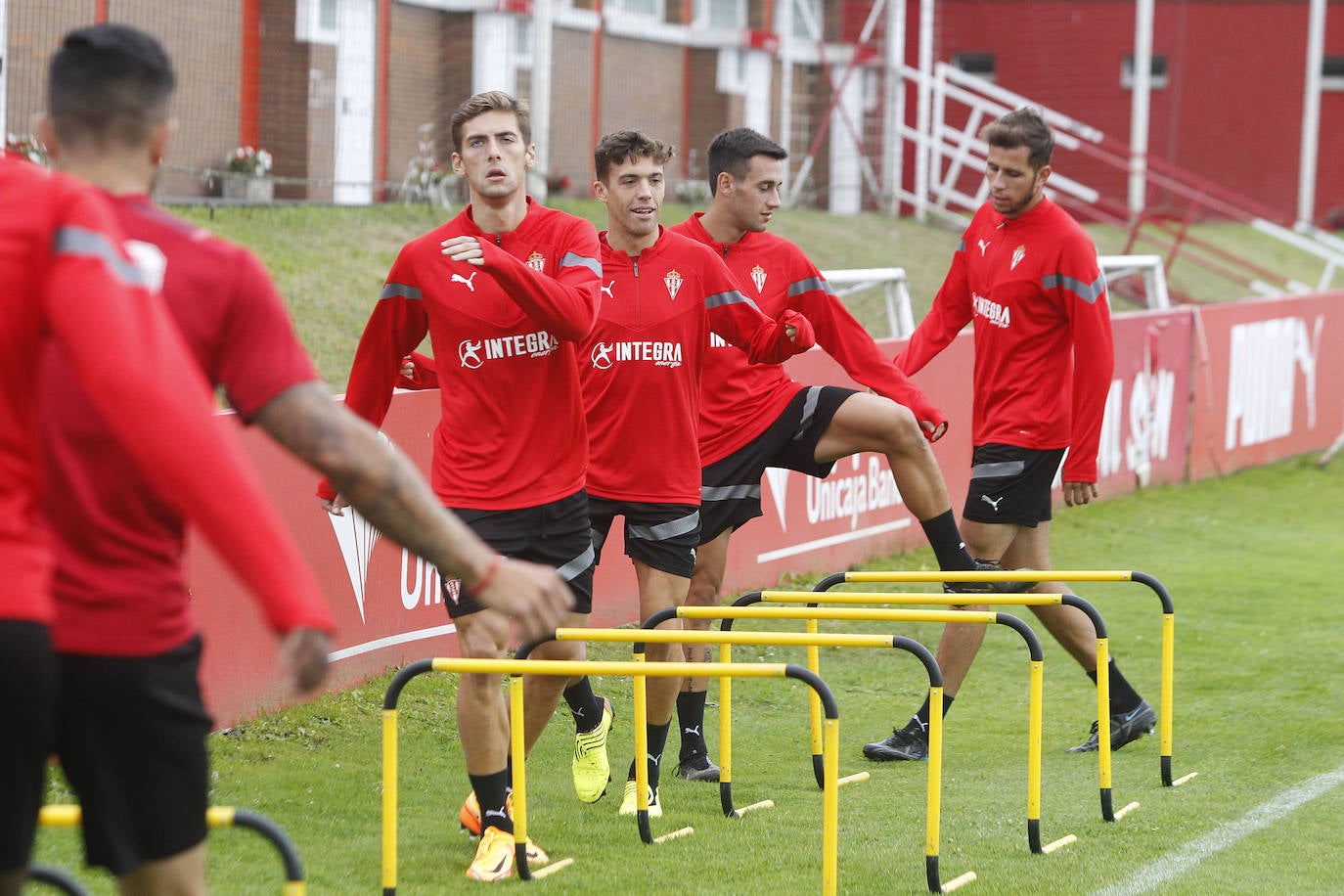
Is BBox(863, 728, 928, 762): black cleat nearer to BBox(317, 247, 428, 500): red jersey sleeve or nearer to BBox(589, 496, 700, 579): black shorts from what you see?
BBox(589, 496, 700, 579): black shorts

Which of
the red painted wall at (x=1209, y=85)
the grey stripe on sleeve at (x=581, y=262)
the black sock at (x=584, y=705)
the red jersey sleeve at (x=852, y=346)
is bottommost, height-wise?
the black sock at (x=584, y=705)

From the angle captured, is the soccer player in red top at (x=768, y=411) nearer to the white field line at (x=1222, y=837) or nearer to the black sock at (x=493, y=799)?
the white field line at (x=1222, y=837)

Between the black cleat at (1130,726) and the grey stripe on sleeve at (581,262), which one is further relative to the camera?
the black cleat at (1130,726)

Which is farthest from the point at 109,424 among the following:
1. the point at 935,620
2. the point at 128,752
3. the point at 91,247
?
the point at 935,620

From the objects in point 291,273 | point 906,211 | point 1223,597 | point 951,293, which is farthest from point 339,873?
point 906,211

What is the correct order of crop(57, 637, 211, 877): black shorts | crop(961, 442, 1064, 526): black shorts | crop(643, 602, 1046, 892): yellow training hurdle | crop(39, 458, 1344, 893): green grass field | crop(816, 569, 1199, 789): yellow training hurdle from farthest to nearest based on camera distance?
crop(961, 442, 1064, 526): black shorts
crop(816, 569, 1199, 789): yellow training hurdle
crop(39, 458, 1344, 893): green grass field
crop(643, 602, 1046, 892): yellow training hurdle
crop(57, 637, 211, 877): black shorts

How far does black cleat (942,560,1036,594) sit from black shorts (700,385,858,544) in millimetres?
669

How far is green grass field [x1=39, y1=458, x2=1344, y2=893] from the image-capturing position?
5246 mm

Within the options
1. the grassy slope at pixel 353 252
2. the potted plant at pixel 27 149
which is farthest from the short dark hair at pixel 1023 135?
the potted plant at pixel 27 149

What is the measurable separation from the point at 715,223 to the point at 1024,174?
1.24m

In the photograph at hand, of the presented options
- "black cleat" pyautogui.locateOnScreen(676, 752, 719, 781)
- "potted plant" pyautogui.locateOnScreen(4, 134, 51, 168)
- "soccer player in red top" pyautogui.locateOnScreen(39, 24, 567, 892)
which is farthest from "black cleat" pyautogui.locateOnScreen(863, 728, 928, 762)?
"potted plant" pyautogui.locateOnScreen(4, 134, 51, 168)

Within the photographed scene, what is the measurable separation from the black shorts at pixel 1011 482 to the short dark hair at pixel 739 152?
4.92 ft

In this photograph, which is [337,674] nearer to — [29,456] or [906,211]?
[29,456]

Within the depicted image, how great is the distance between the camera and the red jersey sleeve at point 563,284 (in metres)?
4.75
